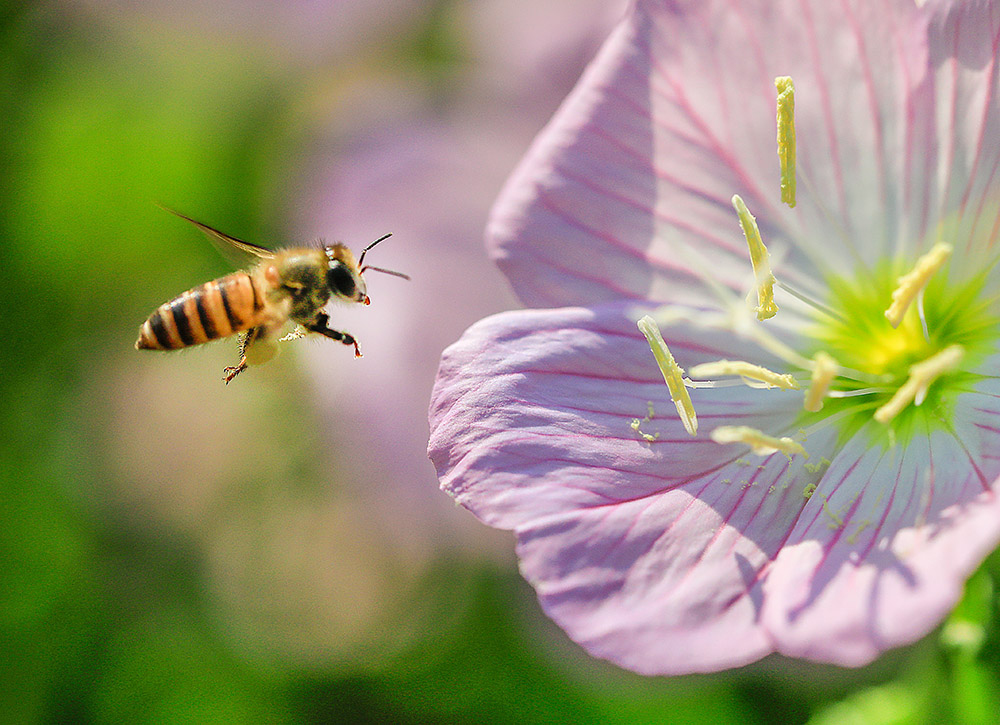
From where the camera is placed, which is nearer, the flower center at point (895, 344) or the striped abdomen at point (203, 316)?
the flower center at point (895, 344)

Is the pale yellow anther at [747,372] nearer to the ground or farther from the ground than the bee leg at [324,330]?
farther from the ground

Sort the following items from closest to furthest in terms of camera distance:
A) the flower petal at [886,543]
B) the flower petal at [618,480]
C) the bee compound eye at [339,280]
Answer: the flower petal at [886,543] < the flower petal at [618,480] < the bee compound eye at [339,280]

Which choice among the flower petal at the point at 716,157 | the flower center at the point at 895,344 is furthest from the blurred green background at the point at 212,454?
the flower petal at the point at 716,157

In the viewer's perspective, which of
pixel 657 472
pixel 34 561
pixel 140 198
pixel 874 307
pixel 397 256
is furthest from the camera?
pixel 140 198

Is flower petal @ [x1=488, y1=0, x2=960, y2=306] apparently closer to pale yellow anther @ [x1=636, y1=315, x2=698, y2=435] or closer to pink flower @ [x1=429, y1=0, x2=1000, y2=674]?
pink flower @ [x1=429, y1=0, x2=1000, y2=674]

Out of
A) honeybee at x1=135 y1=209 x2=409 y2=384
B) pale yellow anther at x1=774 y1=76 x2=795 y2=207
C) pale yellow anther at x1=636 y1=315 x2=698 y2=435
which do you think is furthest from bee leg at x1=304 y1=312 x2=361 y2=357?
pale yellow anther at x1=774 y1=76 x2=795 y2=207

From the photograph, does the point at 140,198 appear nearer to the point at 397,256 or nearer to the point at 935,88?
the point at 397,256

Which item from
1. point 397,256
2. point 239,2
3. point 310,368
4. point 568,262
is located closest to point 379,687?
point 310,368

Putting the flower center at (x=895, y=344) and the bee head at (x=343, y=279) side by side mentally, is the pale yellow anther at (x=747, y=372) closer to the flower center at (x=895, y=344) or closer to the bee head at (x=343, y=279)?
the flower center at (x=895, y=344)
